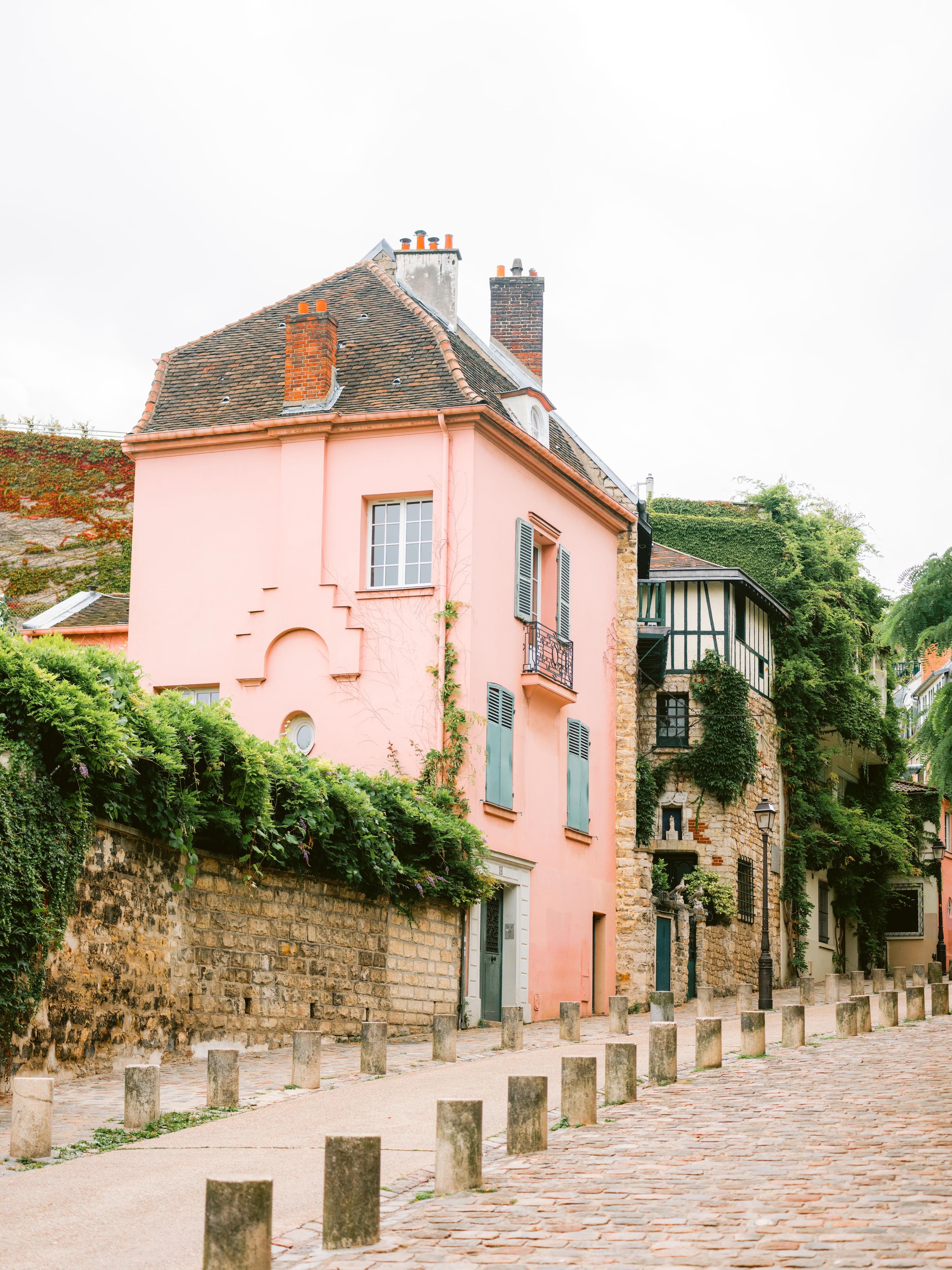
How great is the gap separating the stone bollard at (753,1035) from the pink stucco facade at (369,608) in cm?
701

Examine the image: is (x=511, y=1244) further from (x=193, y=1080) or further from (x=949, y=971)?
(x=949, y=971)

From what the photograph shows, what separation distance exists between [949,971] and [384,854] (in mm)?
26437

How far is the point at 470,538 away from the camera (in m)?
21.1

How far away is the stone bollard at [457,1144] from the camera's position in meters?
7.27

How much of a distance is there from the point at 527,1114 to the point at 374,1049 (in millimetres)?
4437

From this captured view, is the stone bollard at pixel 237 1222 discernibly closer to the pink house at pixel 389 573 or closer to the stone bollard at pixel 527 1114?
the stone bollard at pixel 527 1114

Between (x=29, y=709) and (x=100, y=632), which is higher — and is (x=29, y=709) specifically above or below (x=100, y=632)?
below

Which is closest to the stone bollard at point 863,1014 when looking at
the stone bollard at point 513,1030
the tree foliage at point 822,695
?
the stone bollard at point 513,1030

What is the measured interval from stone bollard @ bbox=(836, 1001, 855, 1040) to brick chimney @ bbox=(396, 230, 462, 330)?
1404 centimetres

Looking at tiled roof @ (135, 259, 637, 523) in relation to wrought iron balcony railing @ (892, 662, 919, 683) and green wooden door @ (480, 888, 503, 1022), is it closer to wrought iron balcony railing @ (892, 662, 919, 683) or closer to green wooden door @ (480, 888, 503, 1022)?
wrought iron balcony railing @ (892, 662, 919, 683)

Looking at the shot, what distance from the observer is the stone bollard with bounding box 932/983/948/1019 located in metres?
19.5

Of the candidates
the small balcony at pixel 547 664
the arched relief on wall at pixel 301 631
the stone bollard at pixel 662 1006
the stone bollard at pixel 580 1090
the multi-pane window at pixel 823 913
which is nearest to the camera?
the stone bollard at pixel 580 1090

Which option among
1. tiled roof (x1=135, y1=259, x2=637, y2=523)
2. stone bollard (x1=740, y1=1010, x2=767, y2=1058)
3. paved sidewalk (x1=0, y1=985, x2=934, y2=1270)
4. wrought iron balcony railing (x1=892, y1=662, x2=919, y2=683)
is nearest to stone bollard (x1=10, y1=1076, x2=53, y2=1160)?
paved sidewalk (x1=0, y1=985, x2=934, y2=1270)

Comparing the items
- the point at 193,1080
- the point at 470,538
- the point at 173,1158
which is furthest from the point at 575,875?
the point at 173,1158
